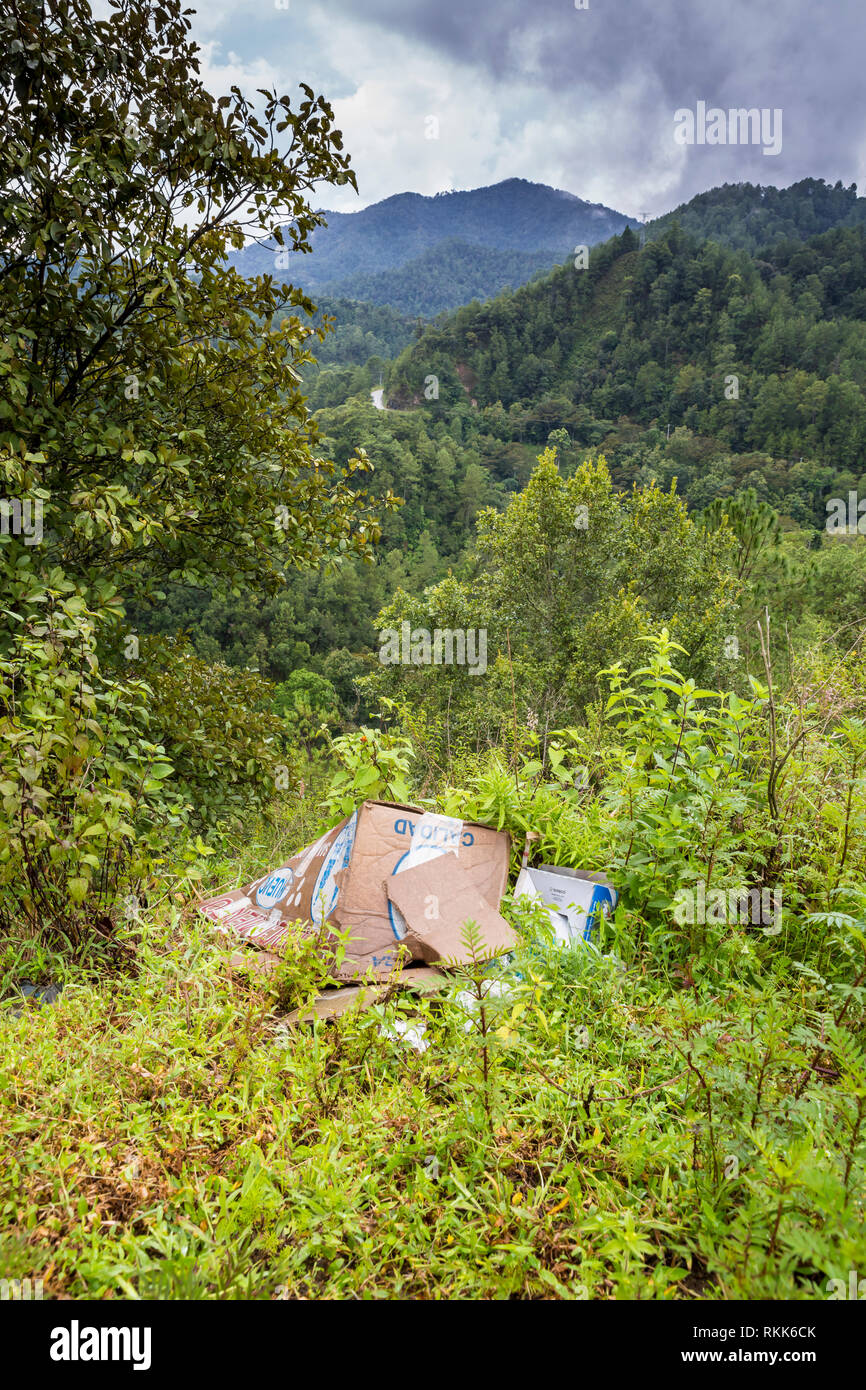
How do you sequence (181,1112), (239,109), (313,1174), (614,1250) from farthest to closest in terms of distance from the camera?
(239,109) < (181,1112) < (313,1174) < (614,1250)

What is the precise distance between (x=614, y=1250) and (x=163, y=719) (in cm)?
281

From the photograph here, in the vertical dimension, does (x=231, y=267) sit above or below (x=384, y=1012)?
above

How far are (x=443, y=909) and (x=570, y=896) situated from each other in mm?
524

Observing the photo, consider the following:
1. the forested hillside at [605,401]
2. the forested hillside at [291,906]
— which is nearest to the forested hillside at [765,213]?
the forested hillside at [605,401]

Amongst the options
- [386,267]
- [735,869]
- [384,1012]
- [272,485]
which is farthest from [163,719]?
[386,267]

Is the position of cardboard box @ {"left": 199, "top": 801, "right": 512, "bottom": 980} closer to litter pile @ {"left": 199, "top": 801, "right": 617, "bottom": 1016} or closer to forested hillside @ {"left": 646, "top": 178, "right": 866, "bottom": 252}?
litter pile @ {"left": 199, "top": 801, "right": 617, "bottom": 1016}

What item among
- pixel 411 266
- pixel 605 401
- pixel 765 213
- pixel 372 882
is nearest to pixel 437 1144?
pixel 372 882

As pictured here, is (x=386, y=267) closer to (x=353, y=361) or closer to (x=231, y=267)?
(x=353, y=361)

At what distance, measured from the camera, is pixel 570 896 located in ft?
8.79

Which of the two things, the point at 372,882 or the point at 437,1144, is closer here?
the point at 437,1144

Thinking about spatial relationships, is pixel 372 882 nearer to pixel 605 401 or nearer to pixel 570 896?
pixel 570 896

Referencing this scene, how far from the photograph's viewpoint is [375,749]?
10.1 feet

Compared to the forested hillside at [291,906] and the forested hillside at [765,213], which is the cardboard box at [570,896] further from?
the forested hillside at [765,213]

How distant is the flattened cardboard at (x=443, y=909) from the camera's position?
2396 mm
